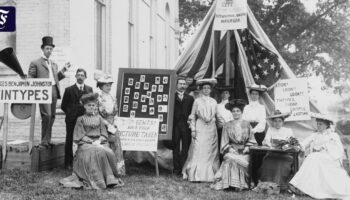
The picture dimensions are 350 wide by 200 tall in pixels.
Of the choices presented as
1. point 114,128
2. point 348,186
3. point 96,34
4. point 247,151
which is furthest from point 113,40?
point 348,186

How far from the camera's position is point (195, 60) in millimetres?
9547

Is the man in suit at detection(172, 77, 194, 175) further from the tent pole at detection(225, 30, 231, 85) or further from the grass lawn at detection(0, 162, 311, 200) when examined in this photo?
the tent pole at detection(225, 30, 231, 85)

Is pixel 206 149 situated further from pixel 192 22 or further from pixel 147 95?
pixel 192 22

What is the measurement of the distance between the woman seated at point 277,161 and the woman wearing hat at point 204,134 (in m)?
1.07

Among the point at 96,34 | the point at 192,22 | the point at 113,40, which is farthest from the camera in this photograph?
the point at 192,22

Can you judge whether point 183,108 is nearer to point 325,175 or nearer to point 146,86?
point 146,86

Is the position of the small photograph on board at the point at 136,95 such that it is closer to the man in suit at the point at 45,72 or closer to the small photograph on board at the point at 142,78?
the small photograph on board at the point at 142,78

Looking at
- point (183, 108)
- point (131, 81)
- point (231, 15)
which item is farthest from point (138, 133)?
point (231, 15)

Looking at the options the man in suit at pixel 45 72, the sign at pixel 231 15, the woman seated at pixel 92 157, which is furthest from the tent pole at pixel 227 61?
the man in suit at pixel 45 72

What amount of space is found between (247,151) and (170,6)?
44.5 feet

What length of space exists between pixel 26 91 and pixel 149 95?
225 centimetres

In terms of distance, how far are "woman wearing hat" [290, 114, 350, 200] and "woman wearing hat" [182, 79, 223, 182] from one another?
5.51 feet

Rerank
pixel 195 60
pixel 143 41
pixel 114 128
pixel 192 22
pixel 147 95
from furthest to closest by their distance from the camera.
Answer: pixel 192 22 < pixel 143 41 < pixel 195 60 < pixel 147 95 < pixel 114 128

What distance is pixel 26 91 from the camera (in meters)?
7.20
